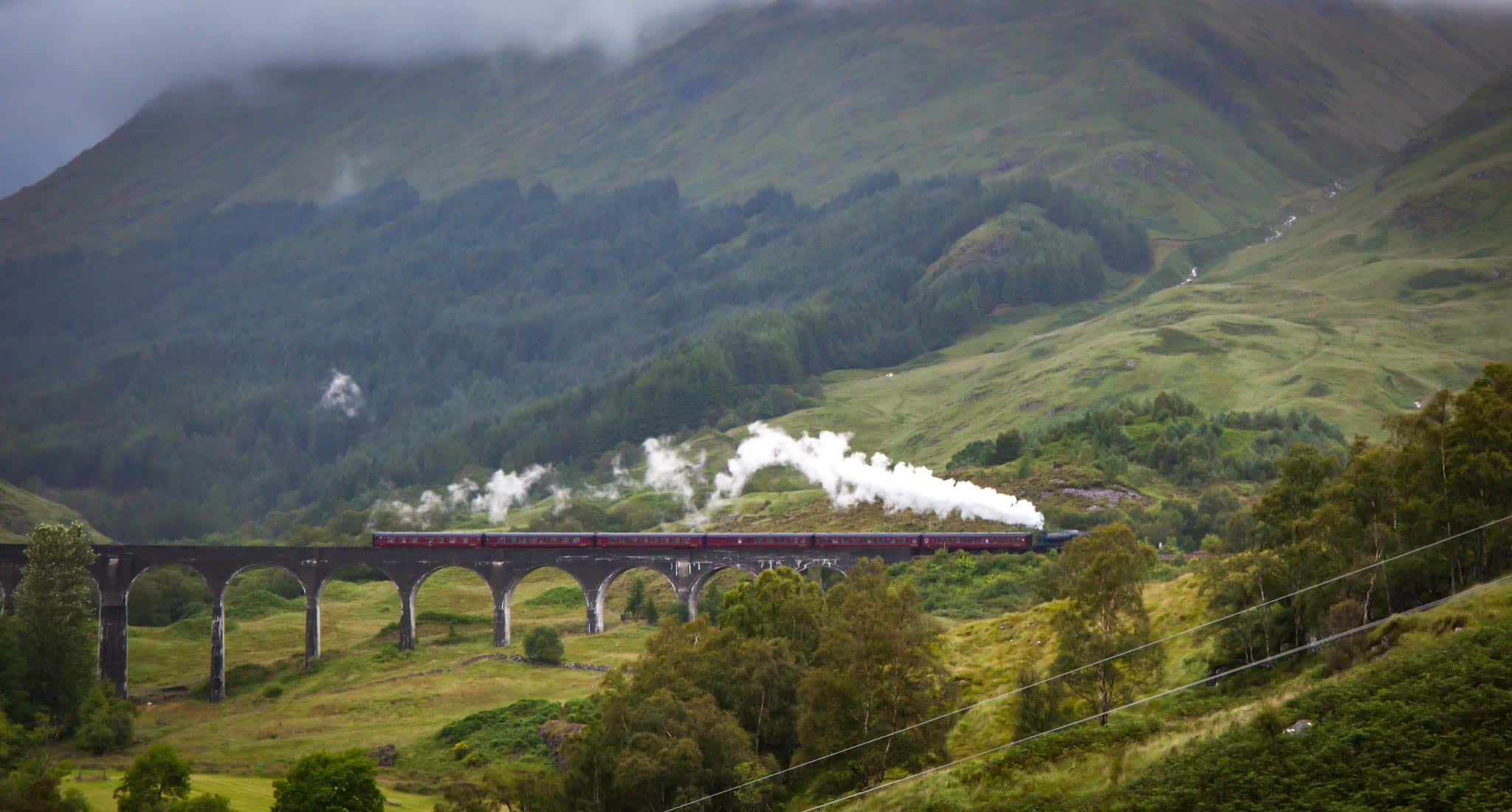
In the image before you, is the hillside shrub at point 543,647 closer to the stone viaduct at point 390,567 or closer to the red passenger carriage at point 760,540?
the stone viaduct at point 390,567

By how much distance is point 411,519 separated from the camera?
182 meters

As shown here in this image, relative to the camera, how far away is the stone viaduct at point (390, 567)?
104 m

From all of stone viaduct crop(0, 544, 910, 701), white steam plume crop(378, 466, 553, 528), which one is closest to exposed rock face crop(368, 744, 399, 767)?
stone viaduct crop(0, 544, 910, 701)

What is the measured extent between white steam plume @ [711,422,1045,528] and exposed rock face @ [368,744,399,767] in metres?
47.3

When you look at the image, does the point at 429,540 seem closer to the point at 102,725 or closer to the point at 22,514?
the point at 102,725

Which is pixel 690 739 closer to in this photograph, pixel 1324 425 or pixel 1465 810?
pixel 1465 810

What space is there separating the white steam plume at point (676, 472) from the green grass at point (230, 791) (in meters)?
88.1

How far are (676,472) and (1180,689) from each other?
13769cm

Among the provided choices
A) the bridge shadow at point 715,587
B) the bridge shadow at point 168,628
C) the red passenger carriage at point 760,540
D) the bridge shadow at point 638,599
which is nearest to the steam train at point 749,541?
the red passenger carriage at point 760,540

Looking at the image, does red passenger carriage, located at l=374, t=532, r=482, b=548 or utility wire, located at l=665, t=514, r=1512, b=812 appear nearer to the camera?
utility wire, located at l=665, t=514, r=1512, b=812

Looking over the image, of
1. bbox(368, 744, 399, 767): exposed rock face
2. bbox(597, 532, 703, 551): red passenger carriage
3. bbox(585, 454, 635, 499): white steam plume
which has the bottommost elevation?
bbox(368, 744, 399, 767): exposed rock face

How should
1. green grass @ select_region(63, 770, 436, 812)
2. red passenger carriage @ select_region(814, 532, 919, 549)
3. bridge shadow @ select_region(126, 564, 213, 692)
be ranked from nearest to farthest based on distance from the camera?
green grass @ select_region(63, 770, 436, 812)
red passenger carriage @ select_region(814, 532, 919, 549)
bridge shadow @ select_region(126, 564, 213, 692)

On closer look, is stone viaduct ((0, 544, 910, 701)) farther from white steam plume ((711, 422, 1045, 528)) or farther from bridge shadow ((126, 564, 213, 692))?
white steam plume ((711, 422, 1045, 528))

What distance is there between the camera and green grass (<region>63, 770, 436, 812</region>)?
64250 millimetres
